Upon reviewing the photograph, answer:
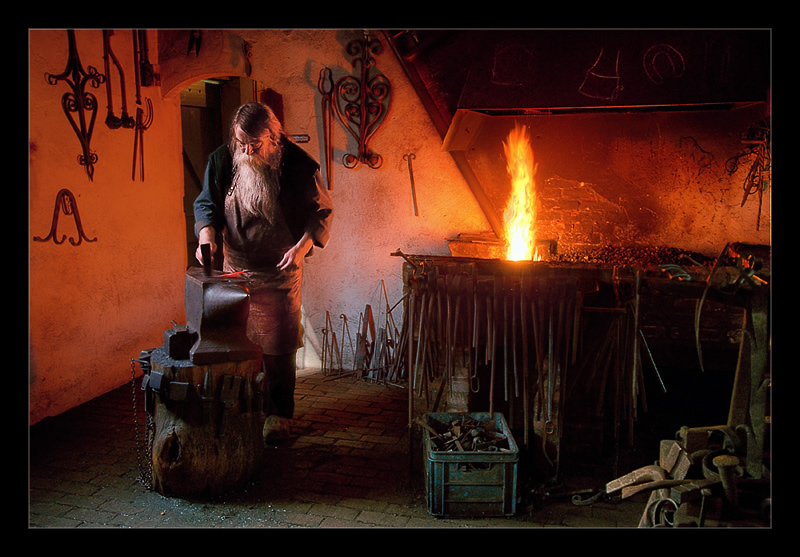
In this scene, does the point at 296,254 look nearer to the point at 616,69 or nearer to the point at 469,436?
the point at 469,436

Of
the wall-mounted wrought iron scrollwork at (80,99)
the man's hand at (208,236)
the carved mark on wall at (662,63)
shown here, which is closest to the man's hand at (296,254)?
the man's hand at (208,236)

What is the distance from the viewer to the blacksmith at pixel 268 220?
405 cm

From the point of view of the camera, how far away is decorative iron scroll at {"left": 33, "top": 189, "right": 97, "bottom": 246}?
4.51 m

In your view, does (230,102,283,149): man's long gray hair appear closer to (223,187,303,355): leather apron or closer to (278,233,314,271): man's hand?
(223,187,303,355): leather apron

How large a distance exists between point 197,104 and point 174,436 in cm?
543

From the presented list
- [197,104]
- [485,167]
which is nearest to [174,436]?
[485,167]

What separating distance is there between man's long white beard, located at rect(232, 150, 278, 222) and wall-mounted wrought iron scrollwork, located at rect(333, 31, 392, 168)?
1.63m

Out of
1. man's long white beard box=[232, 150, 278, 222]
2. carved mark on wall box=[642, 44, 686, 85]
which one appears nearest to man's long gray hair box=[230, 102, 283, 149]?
man's long white beard box=[232, 150, 278, 222]

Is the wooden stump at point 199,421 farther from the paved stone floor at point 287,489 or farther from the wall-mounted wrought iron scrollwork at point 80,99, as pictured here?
the wall-mounted wrought iron scrollwork at point 80,99

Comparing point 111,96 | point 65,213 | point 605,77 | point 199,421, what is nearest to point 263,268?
point 199,421

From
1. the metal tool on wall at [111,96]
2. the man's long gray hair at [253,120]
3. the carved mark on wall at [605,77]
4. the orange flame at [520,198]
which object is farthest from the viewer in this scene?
the orange flame at [520,198]

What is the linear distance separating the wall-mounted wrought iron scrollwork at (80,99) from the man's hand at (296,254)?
1.99 m

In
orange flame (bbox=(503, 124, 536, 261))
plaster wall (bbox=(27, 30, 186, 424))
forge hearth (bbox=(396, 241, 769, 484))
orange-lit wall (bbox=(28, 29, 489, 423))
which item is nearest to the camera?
forge hearth (bbox=(396, 241, 769, 484))

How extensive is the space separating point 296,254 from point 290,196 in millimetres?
436
